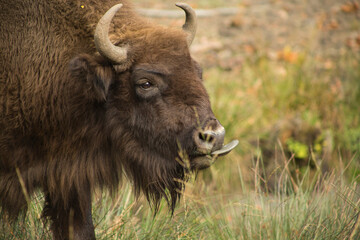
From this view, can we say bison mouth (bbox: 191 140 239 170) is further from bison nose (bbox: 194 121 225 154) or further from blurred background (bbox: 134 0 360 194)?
blurred background (bbox: 134 0 360 194)

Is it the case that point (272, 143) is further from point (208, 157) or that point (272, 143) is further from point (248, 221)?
point (208, 157)

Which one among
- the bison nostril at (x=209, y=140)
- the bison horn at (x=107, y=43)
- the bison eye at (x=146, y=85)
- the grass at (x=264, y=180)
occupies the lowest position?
the grass at (x=264, y=180)

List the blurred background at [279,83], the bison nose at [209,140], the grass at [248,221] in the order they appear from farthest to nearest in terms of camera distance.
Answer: the blurred background at [279,83]
the grass at [248,221]
the bison nose at [209,140]

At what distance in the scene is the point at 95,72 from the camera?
144 inches

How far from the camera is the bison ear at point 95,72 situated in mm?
3654

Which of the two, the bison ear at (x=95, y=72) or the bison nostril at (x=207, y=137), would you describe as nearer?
the bison nostril at (x=207, y=137)

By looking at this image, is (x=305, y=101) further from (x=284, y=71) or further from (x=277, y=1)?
(x=277, y=1)

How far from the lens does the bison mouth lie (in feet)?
11.5

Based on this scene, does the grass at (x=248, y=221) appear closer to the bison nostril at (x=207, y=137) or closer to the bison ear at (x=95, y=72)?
the bison nostril at (x=207, y=137)

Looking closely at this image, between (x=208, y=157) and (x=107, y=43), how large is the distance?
1086mm

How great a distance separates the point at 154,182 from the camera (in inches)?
154

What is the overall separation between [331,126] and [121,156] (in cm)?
394

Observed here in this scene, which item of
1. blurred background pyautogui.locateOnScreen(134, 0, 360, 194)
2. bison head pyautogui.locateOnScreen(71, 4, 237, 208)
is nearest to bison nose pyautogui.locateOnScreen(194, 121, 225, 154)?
bison head pyautogui.locateOnScreen(71, 4, 237, 208)

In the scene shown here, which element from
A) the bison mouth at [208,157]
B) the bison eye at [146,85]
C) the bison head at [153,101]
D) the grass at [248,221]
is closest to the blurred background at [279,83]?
the grass at [248,221]
